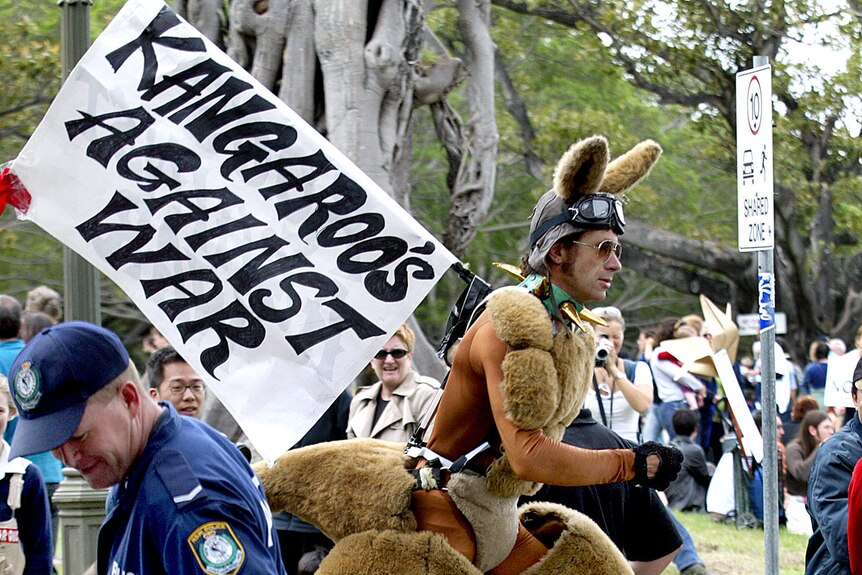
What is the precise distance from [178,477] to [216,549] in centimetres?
19

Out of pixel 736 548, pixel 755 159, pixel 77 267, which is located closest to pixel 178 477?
pixel 77 267

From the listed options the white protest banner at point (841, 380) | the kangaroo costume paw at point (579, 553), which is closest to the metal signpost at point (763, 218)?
the white protest banner at point (841, 380)

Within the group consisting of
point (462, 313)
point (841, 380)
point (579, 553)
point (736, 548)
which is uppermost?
point (462, 313)

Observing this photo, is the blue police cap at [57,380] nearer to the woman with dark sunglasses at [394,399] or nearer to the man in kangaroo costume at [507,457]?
the man in kangaroo costume at [507,457]

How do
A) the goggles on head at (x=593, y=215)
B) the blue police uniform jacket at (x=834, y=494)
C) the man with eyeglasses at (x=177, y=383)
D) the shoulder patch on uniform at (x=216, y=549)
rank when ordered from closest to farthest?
the shoulder patch on uniform at (x=216, y=549) → the goggles on head at (x=593, y=215) → the blue police uniform jacket at (x=834, y=494) → the man with eyeglasses at (x=177, y=383)

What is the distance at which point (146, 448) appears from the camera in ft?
8.86

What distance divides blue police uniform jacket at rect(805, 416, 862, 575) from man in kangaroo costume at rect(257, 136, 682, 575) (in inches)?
38.0

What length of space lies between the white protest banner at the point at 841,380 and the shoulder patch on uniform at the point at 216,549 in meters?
4.91

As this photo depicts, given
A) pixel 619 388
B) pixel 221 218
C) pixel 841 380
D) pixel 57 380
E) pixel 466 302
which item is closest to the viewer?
pixel 57 380

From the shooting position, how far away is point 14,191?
12.6ft

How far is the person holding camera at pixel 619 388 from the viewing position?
8.68 metres

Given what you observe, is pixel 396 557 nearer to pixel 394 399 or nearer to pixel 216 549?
pixel 216 549

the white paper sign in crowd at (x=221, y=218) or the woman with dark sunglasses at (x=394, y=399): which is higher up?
the white paper sign in crowd at (x=221, y=218)

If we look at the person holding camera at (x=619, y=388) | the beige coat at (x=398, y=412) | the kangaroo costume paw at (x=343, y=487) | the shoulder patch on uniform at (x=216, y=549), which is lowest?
the person holding camera at (x=619, y=388)
